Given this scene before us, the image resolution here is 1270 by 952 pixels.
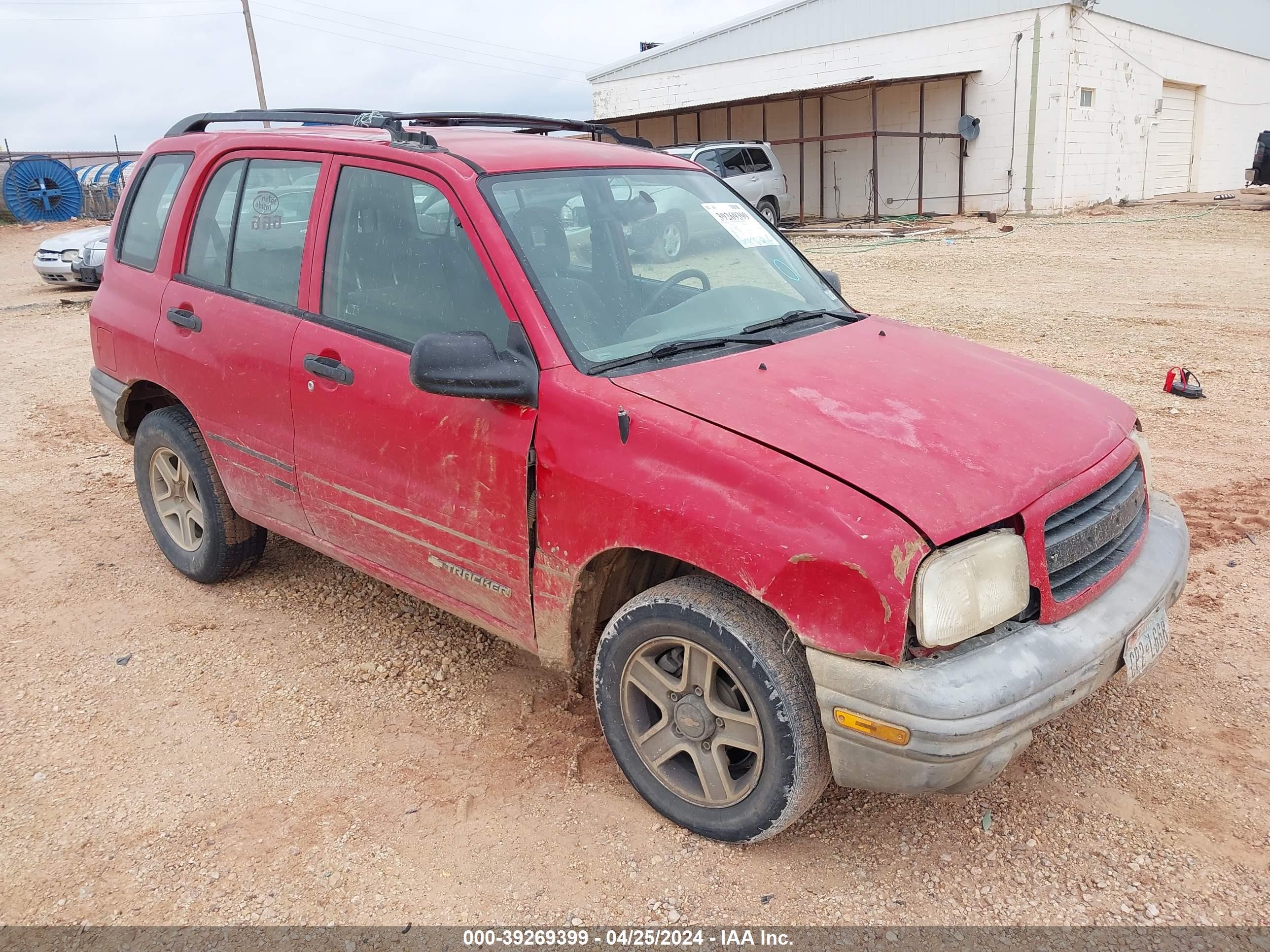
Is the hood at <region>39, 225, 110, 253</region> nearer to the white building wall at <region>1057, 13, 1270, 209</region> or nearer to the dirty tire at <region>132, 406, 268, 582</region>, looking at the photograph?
the dirty tire at <region>132, 406, 268, 582</region>

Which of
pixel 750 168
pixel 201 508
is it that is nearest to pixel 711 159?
pixel 750 168

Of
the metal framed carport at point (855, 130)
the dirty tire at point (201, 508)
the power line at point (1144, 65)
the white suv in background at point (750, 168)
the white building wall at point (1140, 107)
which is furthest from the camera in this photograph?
the metal framed carport at point (855, 130)

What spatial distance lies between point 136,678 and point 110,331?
166 centimetres

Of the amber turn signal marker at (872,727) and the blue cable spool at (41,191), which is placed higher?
the blue cable spool at (41,191)

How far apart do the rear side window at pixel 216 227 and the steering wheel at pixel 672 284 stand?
72.4 inches

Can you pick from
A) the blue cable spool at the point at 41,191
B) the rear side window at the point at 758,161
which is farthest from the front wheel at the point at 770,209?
the blue cable spool at the point at 41,191

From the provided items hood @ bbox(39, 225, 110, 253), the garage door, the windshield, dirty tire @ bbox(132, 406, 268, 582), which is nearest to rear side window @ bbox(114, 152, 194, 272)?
dirty tire @ bbox(132, 406, 268, 582)

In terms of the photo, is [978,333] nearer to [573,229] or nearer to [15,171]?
[573,229]

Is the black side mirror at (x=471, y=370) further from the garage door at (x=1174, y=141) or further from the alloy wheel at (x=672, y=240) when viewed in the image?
the garage door at (x=1174, y=141)

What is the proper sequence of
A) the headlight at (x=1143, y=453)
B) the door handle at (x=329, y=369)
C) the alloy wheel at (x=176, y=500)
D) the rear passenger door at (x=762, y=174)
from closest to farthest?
the headlight at (x=1143, y=453)
the door handle at (x=329, y=369)
the alloy wheel at (x=176, y=500)
the rear passenger door at (x=762, y=174)

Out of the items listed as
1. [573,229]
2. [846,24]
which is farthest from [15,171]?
[573,229]

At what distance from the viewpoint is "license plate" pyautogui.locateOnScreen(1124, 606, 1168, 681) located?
2629mm

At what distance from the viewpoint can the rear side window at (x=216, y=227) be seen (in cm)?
385

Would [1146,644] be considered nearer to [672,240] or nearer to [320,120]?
[672,240]
